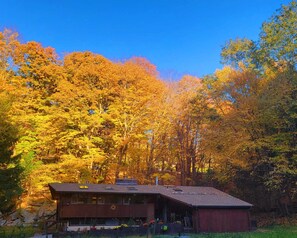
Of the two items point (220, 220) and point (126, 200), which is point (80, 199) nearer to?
point (126, 200)

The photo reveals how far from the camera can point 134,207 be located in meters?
25.4

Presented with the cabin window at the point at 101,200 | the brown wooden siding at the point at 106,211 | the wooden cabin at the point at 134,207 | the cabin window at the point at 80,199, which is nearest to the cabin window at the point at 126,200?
Result: the wooden cabin at the point at 134,207

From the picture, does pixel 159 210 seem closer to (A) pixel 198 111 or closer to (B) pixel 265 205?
(B) pixel 265 205

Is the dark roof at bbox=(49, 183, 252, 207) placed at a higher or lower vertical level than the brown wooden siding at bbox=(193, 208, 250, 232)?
higher

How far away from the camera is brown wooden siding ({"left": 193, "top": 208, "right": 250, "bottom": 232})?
76.3 ft

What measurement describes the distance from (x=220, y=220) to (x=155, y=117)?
48.8 ft

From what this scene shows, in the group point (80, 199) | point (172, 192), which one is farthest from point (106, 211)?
point (172, 192)

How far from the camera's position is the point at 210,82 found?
1411 inches

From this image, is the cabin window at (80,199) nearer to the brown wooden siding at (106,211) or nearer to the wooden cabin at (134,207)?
the wooden cabin at (134,207)

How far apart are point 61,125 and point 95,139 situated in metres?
4.02

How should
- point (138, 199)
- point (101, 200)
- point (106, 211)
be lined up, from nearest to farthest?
point (106, 211), point (101, 200), point (138, 199)

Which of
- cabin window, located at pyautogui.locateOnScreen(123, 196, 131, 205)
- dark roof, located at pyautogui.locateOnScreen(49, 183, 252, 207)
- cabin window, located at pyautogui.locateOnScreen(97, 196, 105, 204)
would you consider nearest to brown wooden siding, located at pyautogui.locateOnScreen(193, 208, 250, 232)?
dark roof, located at pyautogui.locateOnScreen(49, 183, 252, 207)

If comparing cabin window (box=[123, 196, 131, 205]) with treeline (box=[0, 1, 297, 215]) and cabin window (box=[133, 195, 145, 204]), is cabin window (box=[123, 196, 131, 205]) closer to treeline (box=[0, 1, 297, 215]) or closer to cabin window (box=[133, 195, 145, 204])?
cabin window (box=[133, 195, 145, 204])

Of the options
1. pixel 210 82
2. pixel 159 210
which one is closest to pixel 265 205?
pixel 159 210
